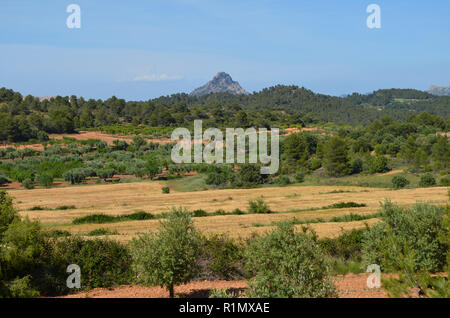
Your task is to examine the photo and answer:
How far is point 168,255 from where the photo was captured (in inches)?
456

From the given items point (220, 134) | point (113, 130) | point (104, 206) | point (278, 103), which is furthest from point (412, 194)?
point (278, 103)

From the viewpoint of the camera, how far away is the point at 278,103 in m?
175

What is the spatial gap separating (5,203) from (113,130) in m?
81.7

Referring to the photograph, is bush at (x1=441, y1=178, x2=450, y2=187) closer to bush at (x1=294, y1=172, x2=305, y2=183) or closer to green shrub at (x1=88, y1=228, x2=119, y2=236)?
bush at (x1=294, y1=172, x2=305, y2=183)

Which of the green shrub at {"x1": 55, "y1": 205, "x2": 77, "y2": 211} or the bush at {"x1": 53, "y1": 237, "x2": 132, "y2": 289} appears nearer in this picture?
the bush at {"x1": 53, "y1": 237, "x2": 132, "y2": 289}

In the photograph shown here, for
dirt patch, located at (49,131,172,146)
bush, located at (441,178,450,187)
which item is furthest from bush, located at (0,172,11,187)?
bush, located at (441,178,450,187)

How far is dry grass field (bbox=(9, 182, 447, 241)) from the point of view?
26188 mm

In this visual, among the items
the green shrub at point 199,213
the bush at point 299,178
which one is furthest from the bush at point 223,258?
the bush at point 299,178

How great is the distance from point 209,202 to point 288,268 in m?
29.3

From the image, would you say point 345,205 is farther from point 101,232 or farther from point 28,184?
point 28,184

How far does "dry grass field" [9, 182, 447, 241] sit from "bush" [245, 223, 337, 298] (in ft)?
39.8

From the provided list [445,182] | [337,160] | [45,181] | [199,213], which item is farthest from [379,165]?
[45,181]

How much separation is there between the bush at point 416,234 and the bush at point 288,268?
4.24m
